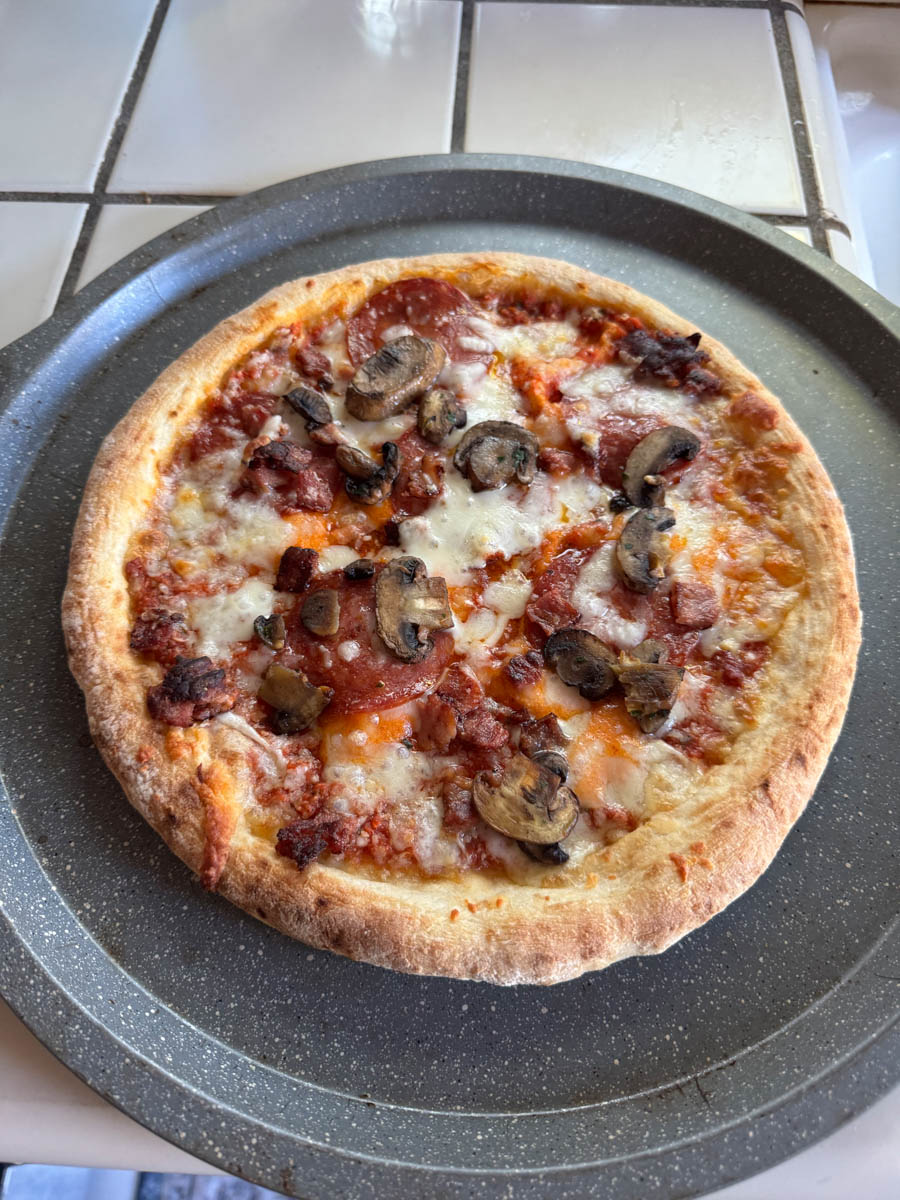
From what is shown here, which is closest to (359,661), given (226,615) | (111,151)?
(226,615)

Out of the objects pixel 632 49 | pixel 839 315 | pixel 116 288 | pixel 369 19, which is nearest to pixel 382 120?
pixel 369 19

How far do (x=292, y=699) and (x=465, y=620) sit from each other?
1.57 ft

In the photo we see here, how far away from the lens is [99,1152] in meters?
1.75

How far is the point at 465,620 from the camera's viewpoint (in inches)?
84.7

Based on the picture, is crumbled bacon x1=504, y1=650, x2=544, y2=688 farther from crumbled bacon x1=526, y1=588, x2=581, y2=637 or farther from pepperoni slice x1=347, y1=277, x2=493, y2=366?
pepperoni slice x1=347, y1=277, x2=493, y2=366

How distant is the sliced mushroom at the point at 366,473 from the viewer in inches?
90.3

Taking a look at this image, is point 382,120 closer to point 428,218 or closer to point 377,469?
point 428,218

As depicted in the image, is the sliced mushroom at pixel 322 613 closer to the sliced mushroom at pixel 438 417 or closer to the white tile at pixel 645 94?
the sliced mushroom at pixel 438 417

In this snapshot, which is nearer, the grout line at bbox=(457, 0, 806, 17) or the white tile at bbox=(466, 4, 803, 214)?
the white tile at bbox=(466, 4, 803, 214)

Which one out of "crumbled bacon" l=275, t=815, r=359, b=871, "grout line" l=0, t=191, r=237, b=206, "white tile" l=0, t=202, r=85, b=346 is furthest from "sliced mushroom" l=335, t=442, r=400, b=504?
"grout line" l=0, t=191, r=237, b=206

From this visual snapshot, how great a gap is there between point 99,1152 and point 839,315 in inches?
121

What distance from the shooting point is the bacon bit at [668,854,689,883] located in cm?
177

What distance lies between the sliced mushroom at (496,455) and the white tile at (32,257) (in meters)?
1.71

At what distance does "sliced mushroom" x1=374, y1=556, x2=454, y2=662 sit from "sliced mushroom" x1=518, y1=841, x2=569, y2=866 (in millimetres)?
506
